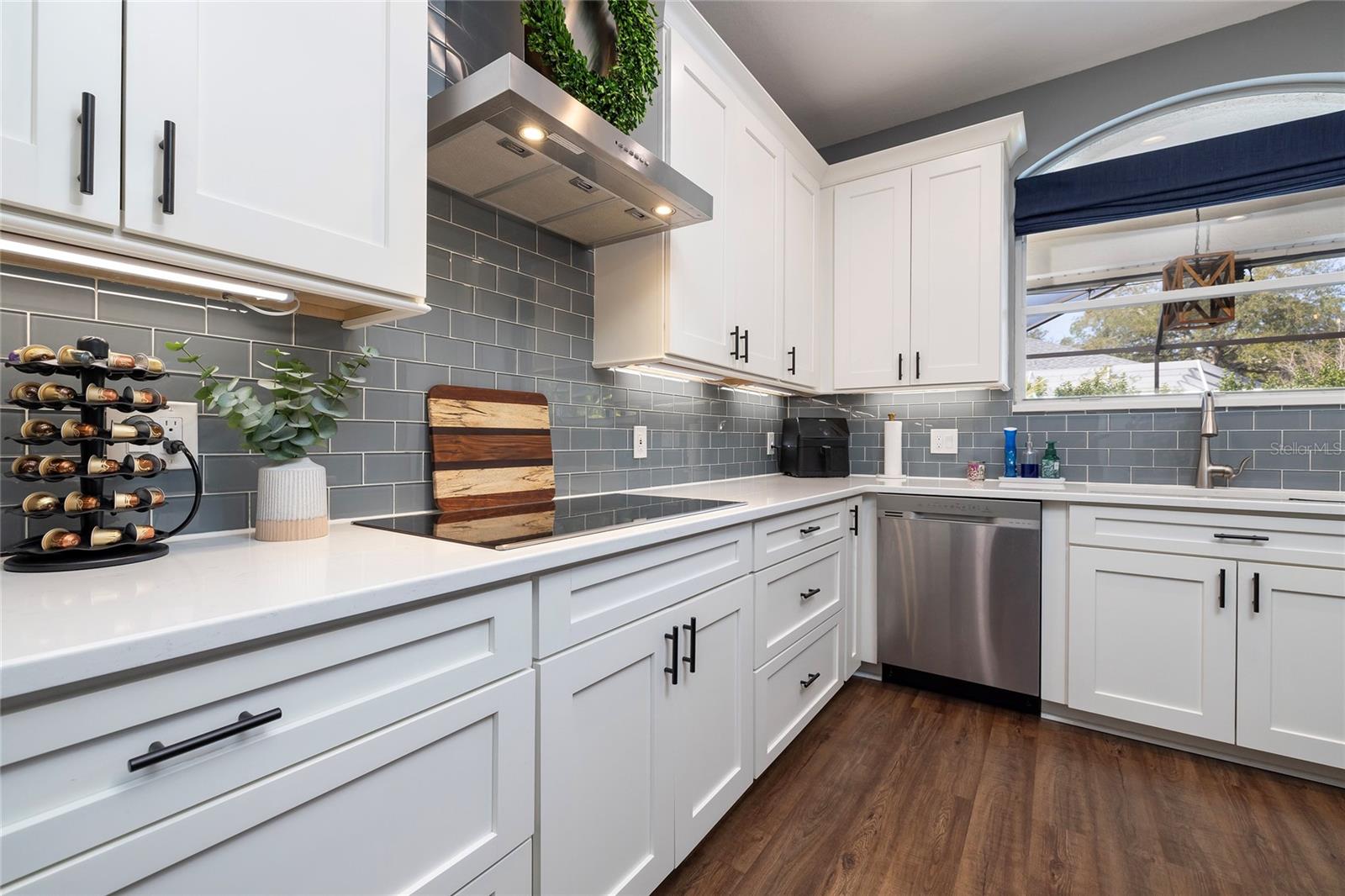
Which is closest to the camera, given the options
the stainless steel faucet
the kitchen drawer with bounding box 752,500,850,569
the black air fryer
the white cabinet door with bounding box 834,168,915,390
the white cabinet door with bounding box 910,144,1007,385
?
the kitchen drawer with bounding box 752,500,850,569

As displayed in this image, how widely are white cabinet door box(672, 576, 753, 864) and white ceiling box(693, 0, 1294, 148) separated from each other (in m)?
2.28

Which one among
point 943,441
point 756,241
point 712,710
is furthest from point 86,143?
point 943,441

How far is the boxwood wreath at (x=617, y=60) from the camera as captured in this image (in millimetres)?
1393

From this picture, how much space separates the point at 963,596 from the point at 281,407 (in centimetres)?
246

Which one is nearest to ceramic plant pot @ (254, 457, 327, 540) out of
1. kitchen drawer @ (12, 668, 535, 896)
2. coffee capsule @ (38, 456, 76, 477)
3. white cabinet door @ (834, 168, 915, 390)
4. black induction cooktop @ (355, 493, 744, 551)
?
black induction cooktop @ (355, 493, 744, 551)

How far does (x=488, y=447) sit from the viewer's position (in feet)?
5.33

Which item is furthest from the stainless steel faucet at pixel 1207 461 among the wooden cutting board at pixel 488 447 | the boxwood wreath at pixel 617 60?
the wooden cutting board at pixel 488 447

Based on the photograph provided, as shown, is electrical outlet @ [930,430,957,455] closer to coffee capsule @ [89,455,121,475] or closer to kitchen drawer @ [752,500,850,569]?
kitchen drawer @ [752,500,850,569]

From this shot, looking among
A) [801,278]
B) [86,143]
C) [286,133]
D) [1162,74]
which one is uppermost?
[1162,74]

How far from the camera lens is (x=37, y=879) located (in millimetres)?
511

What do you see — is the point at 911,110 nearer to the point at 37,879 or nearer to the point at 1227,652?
the point at 1227,652

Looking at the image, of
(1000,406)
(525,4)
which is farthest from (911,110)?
(525,4)

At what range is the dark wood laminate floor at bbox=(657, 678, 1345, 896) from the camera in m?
1.46

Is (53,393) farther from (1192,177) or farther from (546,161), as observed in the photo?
(1192,177)
